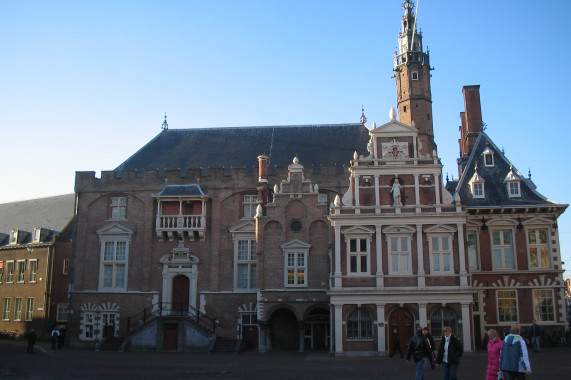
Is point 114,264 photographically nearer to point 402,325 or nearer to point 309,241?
point 309,241

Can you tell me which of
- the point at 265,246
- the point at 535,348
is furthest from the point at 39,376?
the point at 535,348

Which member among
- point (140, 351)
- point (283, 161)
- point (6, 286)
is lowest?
point (140, 351)

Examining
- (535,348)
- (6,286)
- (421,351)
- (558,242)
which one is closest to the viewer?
(421,351)

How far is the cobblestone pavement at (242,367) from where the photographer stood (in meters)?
20.6

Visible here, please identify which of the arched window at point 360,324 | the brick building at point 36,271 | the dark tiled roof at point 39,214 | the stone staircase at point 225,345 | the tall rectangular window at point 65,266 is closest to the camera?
the arched window at point 360,324

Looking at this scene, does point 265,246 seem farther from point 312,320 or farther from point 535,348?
point 535,348

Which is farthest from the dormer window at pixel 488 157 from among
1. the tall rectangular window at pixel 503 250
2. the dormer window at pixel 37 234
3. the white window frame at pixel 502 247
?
the dormer window at pixel 37 234

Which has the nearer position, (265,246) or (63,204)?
(265,246)

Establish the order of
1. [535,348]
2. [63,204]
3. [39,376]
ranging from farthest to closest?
[63,204] < [535,348] < [39,376]

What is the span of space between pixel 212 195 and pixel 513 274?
64.0 ft

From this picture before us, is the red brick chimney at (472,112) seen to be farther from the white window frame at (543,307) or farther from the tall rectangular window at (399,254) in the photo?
the tall rectangular window at (399,254)

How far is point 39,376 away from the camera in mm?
21031

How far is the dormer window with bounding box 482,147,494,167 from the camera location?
36.9 metres

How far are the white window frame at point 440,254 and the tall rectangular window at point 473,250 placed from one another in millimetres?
4495
